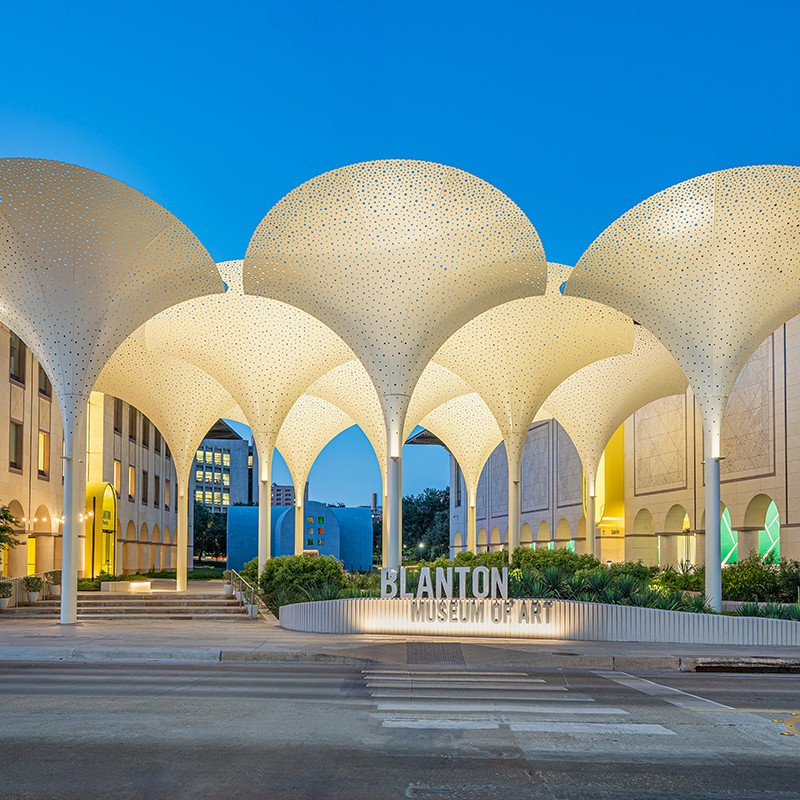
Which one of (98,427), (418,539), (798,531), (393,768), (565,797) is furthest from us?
(418,539)

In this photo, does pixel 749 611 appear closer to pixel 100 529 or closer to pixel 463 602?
pixel 463 602

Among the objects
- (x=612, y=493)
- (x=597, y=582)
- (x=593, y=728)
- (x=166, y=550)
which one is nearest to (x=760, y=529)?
(x=612, y=493)

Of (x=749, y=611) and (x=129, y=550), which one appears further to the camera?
(x=129, y=550)

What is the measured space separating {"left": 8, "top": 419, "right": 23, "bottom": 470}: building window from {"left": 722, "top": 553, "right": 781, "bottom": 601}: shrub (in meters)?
24.9

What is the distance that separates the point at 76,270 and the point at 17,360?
605 inches

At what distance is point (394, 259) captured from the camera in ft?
75.2

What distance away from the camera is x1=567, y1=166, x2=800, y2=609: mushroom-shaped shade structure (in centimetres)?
2148

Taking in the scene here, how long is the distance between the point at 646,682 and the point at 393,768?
753cm

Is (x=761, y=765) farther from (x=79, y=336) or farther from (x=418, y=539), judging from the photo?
(x=418, y=539)

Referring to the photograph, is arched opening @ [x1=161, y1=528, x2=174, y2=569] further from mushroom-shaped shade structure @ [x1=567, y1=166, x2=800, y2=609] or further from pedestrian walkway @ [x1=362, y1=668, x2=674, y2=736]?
pedestrian walkway @ [x1=362, y1=668, x2=674, y2=736]

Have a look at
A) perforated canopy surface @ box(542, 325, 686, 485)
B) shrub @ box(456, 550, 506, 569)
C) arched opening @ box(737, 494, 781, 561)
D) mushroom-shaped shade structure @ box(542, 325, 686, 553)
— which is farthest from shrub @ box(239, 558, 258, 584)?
arched opening @ box(737, 494, 781, 561)

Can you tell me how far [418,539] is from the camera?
4631 inches

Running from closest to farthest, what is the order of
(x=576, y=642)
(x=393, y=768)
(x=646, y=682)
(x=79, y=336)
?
(x=393, y=768), (x=646, y=682), (x=576, y=642), (x=79, y=336)

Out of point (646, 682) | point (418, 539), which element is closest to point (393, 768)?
point (646, 682)
